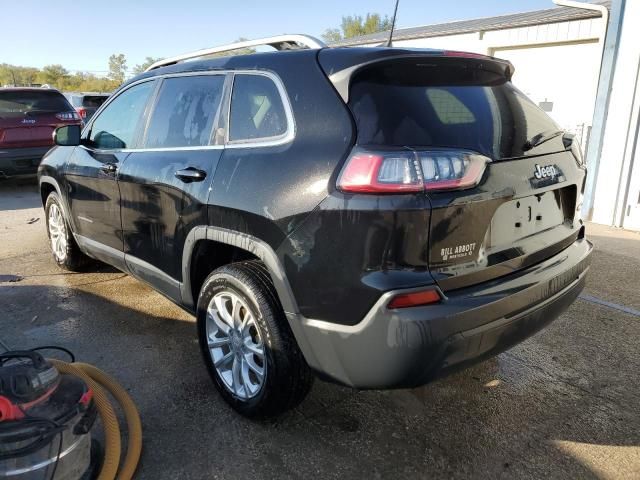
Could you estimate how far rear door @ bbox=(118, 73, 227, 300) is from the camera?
285cm

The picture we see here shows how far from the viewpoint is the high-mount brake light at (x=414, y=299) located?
1979mm

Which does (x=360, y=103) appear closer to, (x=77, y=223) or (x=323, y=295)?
(x=323, y=295)

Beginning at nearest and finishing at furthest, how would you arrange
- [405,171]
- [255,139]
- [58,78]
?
[405,171] < [255,139] < [58,78]

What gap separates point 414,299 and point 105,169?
105 inches

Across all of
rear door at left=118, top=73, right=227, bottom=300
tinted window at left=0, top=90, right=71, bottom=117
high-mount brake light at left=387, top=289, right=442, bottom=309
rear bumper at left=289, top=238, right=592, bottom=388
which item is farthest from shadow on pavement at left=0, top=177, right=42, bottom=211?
high-mount brake light at left=387, top=289, right=442, bottom=309

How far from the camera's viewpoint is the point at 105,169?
12.2 feet

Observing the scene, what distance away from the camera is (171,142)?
3.18 m

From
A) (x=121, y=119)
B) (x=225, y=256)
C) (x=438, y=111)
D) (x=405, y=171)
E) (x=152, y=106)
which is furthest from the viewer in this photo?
(x=121, y=119)

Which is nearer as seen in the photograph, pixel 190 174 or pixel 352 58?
pixel 352 58

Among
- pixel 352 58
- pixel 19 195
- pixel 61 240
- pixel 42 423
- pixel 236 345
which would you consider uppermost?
pixel 352 58

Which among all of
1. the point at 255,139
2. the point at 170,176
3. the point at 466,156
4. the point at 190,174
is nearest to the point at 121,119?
the point at 170,176

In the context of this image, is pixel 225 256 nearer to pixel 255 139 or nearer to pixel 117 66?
pixel 255 139

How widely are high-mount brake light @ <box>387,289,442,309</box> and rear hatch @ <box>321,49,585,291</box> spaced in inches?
3.2

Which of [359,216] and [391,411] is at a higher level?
[359,216]
